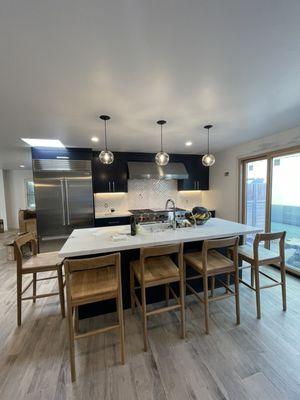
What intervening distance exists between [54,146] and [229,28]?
3.72 metres

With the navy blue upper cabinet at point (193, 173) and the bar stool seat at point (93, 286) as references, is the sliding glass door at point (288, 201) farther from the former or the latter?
the bar stool seat at point (93, 286)

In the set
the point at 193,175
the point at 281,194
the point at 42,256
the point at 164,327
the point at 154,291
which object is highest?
the point at 193,175

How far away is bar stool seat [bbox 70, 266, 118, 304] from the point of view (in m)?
1.48

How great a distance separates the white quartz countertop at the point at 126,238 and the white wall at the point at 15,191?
21.0ft

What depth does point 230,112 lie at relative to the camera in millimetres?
2361

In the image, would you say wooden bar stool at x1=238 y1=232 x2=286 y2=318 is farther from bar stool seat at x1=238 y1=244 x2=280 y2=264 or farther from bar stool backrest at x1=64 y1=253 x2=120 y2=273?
bar stool backrest at x1=64 y1=253 x2=120 y2=273

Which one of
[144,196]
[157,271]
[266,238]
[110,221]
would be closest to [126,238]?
[157,271]

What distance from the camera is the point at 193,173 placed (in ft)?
16.8

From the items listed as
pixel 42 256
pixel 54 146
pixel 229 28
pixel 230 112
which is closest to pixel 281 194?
pixel 230 112

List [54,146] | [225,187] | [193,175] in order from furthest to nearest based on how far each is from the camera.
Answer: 1. [193,175]
2. [225,187]
3. [54,146]

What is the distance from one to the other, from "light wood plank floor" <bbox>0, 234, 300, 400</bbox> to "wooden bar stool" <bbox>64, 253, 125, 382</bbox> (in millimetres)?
181

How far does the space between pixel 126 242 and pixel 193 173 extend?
3739 millimetres

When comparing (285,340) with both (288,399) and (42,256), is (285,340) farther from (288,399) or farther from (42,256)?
(42,256)

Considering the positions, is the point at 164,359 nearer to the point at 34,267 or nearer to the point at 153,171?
the point at 34,267
